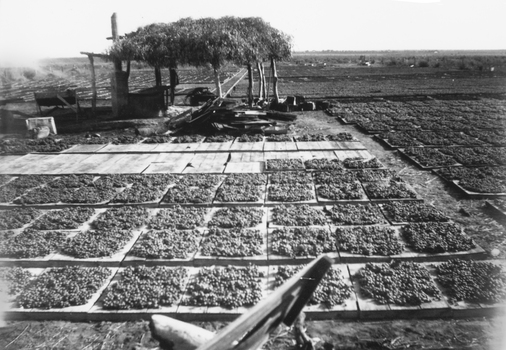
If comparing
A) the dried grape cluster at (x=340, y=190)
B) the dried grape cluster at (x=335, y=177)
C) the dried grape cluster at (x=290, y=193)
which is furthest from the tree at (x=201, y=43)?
the dried grape cluster at (x=340, y=190)

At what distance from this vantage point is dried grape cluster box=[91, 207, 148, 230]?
18.2ft

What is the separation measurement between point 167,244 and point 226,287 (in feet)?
3.97

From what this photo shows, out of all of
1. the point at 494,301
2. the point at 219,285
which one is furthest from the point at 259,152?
the point at 494,301

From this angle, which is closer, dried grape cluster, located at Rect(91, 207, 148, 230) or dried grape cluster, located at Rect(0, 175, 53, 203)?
dried grape cluster, located at Rect(91, 207, 148, 230)

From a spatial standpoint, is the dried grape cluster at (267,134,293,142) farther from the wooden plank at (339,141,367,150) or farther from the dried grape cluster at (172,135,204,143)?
the dried grape cluster at (172,135,204,143)

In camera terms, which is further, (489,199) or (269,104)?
(269,104)

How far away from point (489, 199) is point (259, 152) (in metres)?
4.76

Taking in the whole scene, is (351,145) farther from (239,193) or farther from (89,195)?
(89,195)

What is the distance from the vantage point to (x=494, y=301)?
3811 millimetres

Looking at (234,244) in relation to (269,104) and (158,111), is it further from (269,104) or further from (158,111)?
(269,104)

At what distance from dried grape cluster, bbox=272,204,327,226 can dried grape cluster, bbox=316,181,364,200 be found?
0.61 metres

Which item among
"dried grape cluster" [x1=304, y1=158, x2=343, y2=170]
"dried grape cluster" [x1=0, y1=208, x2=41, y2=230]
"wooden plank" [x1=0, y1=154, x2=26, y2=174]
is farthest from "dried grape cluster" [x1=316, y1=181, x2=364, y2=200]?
"wooden plank" [x1=0, y1=154, x2=26, y2=174]

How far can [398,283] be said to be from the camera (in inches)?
160

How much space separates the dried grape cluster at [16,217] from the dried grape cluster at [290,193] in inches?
144
